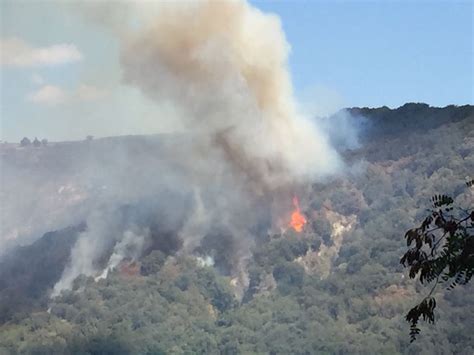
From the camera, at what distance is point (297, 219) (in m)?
179

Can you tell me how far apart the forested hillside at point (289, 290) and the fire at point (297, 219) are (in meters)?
1.23

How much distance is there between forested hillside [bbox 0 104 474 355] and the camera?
14438cm

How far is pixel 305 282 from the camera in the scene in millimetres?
164625

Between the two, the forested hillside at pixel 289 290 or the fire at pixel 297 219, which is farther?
the fire at pixel 297 219

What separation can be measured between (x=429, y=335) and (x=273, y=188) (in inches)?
1835

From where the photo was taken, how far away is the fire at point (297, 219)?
579ft

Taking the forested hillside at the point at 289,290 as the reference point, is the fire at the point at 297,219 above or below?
above

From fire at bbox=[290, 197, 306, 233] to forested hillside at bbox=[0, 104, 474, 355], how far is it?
123 centimetres

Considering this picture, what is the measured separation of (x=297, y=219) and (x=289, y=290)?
1969cm

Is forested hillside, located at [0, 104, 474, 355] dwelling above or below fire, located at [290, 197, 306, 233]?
below

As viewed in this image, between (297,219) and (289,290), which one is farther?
(297,219)

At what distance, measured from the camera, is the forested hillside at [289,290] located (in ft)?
474

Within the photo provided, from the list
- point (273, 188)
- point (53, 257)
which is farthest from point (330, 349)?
point (53, 257)

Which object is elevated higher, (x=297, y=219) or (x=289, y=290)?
(x=297, y=219)
